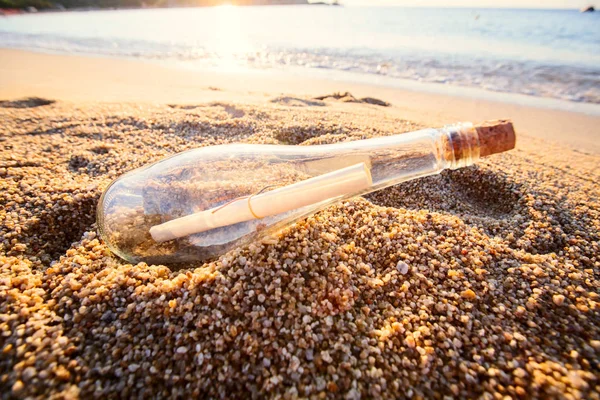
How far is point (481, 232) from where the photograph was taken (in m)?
1.61

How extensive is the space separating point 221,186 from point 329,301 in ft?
1.95

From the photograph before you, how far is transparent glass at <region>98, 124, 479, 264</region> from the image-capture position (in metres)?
1.26

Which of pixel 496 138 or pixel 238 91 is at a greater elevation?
pixel 496 138

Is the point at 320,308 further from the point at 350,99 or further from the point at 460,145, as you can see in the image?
the point at 350,99

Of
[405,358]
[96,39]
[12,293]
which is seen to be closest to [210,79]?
[12,293]

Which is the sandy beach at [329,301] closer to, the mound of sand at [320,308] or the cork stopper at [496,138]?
the mound of sand at [320,308]

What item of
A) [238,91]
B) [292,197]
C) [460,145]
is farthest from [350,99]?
[292,197]

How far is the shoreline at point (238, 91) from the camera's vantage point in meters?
4.15

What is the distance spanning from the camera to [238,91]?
5238mm

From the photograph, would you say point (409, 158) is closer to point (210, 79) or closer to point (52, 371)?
point (52, 371)

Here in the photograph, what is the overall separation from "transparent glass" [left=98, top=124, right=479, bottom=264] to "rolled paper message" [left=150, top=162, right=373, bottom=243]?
101 millimetres

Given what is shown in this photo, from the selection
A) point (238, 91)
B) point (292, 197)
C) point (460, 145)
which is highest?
point (460, 145)

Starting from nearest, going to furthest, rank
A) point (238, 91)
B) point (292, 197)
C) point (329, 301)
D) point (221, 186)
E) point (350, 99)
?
point (292, 197), point (329, 301), point (221, 186), point (350, 99), point (238, 91)

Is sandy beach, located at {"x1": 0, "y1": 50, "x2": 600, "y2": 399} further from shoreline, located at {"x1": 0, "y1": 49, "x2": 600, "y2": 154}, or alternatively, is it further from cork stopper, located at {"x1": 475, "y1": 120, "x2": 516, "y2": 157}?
shoreline, located at {"x1": 0, "y1": 49, "x2": 600, "y2": 154}
